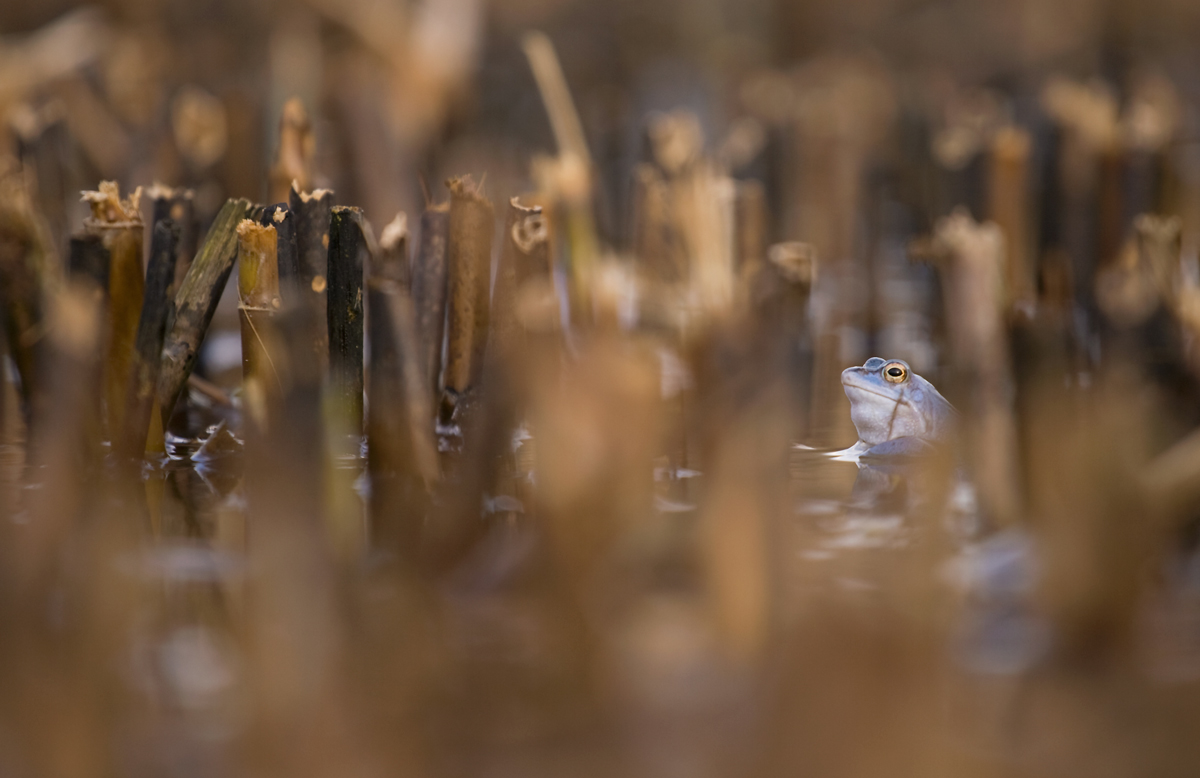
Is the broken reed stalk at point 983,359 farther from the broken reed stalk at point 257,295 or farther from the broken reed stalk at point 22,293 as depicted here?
the broken reed stalk at point 22,293

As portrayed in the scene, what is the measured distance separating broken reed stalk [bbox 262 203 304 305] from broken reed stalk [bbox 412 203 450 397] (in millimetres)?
237

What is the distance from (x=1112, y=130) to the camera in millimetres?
3135

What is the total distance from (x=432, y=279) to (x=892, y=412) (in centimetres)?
89

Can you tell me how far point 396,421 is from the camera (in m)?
1.69

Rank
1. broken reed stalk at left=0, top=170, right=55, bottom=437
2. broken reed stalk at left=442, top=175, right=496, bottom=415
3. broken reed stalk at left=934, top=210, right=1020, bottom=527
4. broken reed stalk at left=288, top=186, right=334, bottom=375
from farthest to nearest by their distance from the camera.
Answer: broken reed stalk at left=0, top=170, right=55, bottom=437, broken reed stalk at left=442, top=175, right=496, bottom=415, broken reed stalk at left=288, top=186, right=334, bottom=375, broken reed stalk at left=934, top=210, right=1020, bottom=527

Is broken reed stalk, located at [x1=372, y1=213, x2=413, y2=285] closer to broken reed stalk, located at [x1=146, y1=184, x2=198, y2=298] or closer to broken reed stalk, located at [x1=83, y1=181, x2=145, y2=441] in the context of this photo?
broken reed stalk, located at [x1=83, y1=181, x2=145, y2=441]

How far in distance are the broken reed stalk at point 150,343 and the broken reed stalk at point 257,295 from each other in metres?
0.23

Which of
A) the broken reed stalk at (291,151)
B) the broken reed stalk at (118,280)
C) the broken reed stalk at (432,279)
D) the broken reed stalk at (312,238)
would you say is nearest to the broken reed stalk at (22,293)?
the broken reed stalk at (118,280)

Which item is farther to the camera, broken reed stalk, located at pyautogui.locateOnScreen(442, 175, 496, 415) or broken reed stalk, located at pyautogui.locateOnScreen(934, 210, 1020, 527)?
broken reed stalk, located at pyautogui.locateOnScreen(442, 175, 496, 415)

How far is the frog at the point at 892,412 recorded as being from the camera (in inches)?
86.0

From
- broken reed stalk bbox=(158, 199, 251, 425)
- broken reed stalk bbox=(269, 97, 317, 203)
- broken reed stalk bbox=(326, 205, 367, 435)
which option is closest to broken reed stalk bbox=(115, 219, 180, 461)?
broken reed stalk bbox=(158, 199, 251, 425)

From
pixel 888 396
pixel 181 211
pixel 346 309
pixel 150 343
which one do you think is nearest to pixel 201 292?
pixel 150 343

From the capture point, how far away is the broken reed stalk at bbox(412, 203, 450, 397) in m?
2.01

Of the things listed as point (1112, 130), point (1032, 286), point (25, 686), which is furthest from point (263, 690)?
point (1112, 130)
